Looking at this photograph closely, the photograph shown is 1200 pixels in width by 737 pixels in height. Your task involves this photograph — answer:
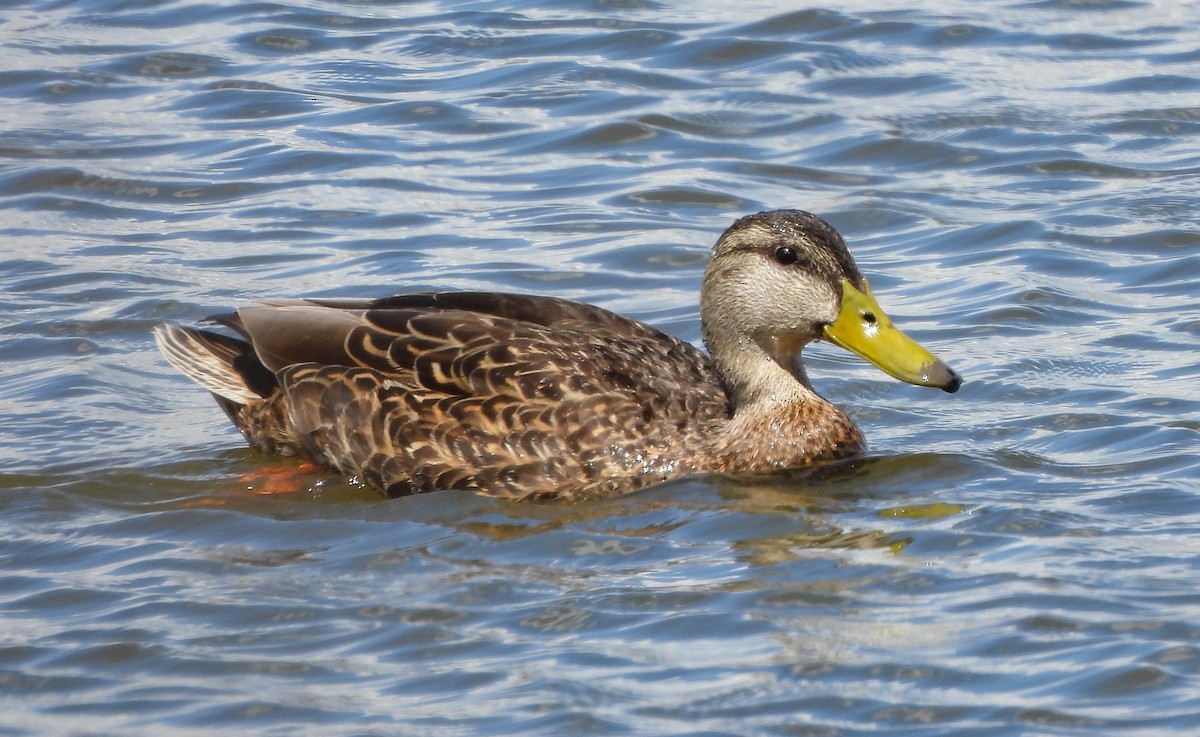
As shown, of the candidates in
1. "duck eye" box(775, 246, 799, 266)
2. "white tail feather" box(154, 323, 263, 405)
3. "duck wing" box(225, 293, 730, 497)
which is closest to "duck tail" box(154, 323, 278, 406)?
"white tail feather" box(154, 323, 263, 405)

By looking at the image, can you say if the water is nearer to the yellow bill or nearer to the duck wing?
the duck wing

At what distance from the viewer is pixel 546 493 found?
27.0 ft

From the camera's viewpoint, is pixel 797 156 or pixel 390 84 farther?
pixel 390 84

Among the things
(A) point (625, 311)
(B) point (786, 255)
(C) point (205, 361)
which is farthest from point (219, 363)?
(B) point (786, 255)

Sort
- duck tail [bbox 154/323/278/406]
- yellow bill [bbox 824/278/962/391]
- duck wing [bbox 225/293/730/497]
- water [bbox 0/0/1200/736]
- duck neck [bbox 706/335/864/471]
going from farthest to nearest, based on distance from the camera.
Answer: duck tail [bbox 154/323/278/406], duck neck [bbox 706/335/864/471], yellow bill [bbox 824/278/962/391], duck wing [bbox 225/293/730/497], water [bbox 0/0/1200/736]

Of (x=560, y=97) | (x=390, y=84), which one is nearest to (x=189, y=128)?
(x=390, y=84)

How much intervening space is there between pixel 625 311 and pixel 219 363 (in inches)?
94.3

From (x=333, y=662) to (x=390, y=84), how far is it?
8141 mm

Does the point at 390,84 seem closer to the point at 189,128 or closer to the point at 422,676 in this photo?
the point at 189,128

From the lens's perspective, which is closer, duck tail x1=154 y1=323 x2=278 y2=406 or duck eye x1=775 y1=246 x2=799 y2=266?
duck eye x1=775 y1=246 x2=799 y2=266

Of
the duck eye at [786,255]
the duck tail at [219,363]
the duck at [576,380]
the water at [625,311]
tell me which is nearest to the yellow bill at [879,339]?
the duck at [576,380]

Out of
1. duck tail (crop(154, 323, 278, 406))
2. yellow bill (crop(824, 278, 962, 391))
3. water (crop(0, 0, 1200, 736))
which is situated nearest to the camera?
water (crop(0, 0, 1200, 736))

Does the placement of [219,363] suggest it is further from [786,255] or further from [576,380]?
[786,255]

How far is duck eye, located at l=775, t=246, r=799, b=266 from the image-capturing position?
842 centimetres
